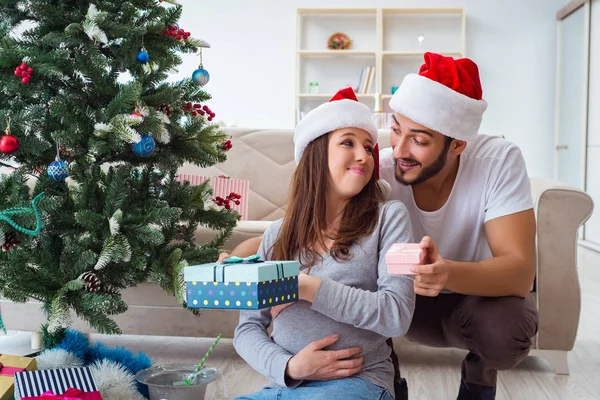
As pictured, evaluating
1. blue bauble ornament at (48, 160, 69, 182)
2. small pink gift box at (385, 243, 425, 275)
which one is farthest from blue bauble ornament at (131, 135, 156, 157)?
small pink gift box at (385, 243, 425, 275)

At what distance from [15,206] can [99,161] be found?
0.81ft

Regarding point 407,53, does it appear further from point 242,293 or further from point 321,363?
point 242,293

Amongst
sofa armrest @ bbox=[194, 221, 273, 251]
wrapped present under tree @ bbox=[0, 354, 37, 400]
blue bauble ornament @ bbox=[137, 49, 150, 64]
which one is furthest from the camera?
sofa armrest @ bbox=[194, 221, 273, 251]

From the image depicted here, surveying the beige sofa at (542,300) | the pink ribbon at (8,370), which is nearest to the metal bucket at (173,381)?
the pink ribbon at (8,370)

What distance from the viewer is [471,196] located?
176cm

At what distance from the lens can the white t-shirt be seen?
1727mm

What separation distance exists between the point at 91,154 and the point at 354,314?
930 millimetres

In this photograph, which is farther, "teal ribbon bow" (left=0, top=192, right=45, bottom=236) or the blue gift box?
"teal ribbon bow" (left=0, top=192, right=45, bottom=236)

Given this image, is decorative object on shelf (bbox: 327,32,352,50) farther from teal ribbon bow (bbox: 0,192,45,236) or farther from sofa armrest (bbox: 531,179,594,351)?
teal ribbon bow (bbox: 0,192,45,236)

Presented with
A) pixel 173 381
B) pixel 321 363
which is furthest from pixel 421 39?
pixel 321 363

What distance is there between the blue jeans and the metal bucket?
1.57 feet

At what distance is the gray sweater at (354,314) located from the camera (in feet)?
4.32

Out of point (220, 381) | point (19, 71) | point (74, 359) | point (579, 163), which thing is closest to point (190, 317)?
point (220, 381)

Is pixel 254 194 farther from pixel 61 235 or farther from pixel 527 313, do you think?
pixel 527 313
